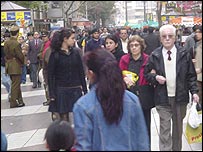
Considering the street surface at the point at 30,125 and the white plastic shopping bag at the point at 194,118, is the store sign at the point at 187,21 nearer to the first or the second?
the street surface at the point at 30,125

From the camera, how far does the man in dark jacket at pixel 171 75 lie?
468 cm

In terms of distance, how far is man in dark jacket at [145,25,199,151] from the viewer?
184 inches

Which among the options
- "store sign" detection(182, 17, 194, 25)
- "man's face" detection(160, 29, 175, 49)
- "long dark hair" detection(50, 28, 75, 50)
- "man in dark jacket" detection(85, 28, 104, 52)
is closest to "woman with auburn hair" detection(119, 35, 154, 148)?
"man's face" detection(160, 29, 175, 49)

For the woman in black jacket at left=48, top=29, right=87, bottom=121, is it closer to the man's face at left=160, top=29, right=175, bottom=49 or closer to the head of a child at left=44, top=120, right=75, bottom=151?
the man's face at left=160, top=29, right=175, bottom=49

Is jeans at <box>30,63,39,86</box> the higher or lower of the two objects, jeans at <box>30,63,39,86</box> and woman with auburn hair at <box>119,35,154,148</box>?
the lower

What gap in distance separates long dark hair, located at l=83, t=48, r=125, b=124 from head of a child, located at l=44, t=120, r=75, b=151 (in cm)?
25

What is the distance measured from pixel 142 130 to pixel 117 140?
19 centimetres

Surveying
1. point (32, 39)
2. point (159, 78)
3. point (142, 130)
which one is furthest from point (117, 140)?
point (32, 39)

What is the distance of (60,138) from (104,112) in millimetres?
315

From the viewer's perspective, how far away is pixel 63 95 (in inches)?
209

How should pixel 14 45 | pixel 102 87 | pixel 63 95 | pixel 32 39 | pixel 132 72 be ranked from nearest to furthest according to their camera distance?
pixel 102 87
pixel 132 72
pixel 63 95
pixel 14 45
pixel 32 39

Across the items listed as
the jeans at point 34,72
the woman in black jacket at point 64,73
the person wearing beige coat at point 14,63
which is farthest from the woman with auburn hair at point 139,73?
the jeans at point 34,72

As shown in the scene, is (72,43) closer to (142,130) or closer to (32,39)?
(142,130)

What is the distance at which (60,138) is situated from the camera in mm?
2703
